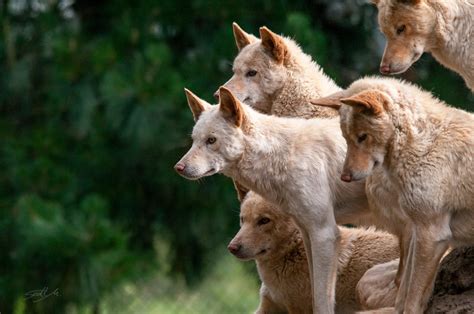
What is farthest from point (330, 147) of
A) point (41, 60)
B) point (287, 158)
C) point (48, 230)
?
point (41, 60)

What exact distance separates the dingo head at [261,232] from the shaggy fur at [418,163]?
144 cm

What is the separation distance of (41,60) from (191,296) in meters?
3.20

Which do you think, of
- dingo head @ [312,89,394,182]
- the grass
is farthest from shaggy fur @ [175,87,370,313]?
the grass

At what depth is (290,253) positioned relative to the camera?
8.62 metres

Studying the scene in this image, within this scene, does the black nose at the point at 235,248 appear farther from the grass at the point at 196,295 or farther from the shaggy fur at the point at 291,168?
the grass at the point at 196,295

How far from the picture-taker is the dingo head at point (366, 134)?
23.0 feet

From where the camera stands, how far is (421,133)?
7133 mm

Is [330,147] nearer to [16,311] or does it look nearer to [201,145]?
[201,145]

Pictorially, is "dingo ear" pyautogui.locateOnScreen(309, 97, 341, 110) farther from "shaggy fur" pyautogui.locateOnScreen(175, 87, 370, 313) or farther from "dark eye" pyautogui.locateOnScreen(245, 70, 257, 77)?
"dark eye" pyautogui.locateOnScreen(245, 70, 257, 77)

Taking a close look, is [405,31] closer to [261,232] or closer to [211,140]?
[211,140]

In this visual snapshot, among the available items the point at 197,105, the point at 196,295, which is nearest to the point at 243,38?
the point at 197,105

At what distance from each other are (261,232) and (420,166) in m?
1.68

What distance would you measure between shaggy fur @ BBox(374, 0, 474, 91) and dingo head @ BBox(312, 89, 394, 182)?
99 centimetres

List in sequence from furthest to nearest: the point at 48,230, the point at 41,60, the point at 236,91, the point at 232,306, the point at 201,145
Answer: the point at 41,60
the point at 232,306
the point at 48,230
the point at 236,91
the point at 201,145
